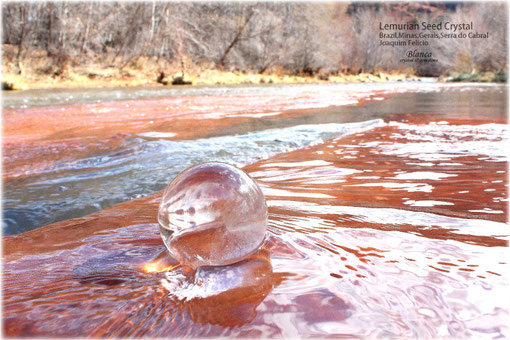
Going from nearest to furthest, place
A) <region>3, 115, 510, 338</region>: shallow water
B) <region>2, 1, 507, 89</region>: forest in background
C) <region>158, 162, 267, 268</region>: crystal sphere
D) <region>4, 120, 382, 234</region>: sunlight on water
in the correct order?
<region>3, 115, 510, 338</region>: shallow water, <region>158, 162, 267, 268</region>: crystal sphere, <region>4, 120, 382, 234</region>: sunlight on water, <region>2, 1, 507, 89</region>: forest in background

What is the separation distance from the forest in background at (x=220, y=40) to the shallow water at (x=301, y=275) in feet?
60.8

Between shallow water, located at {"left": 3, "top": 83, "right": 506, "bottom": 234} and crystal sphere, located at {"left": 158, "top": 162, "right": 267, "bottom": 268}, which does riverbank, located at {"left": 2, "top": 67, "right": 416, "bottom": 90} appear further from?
crystal sphere, located at {"left": 158, "top": 162, "right": 267, "bottom": 268}

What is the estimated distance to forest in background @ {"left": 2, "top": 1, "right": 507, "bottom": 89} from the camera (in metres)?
18.9

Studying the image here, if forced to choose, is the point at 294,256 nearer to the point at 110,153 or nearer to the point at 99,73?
the point at 110,153

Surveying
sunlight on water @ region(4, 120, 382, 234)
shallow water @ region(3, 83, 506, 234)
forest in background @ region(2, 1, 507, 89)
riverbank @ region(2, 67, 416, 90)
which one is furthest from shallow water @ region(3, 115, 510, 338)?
forest in background @ region(2, 1, 507, 89)

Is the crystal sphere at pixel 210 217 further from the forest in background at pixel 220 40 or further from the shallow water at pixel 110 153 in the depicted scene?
the forest in background at pixel 220 40

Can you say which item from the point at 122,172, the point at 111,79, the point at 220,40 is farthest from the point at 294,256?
the point at 220,40

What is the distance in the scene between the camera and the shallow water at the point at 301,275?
0.71m

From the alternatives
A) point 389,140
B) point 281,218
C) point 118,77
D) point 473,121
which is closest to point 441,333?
point 281,218

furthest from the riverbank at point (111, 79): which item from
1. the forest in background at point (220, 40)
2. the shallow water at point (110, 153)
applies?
the shallow water at point (110, 153)

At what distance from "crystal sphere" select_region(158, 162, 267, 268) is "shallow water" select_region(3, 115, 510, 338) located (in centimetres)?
4

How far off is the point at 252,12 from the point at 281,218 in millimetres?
28248

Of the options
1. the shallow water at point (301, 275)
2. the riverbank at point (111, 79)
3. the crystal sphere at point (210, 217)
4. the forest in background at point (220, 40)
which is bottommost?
the shallow water at point (301, 275)

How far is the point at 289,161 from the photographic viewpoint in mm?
2402
